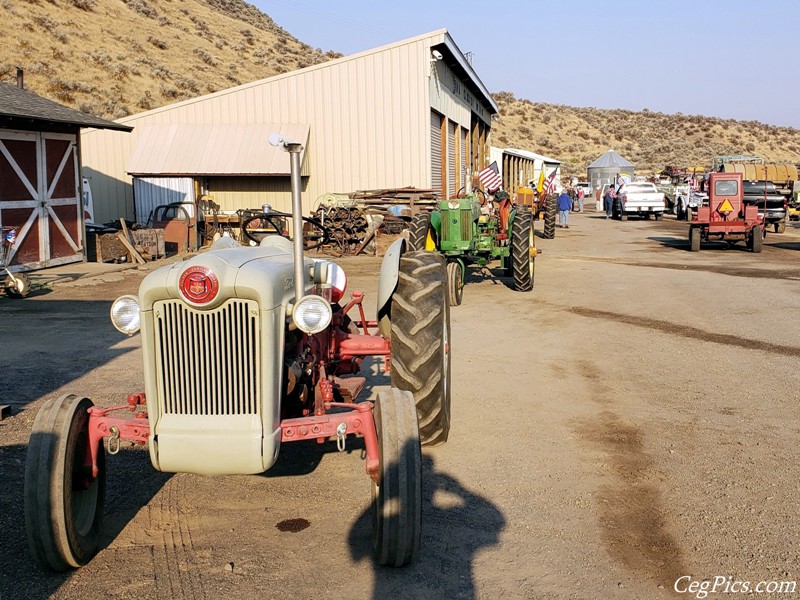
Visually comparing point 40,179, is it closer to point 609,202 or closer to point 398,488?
point 398,488

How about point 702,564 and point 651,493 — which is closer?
point 702,564

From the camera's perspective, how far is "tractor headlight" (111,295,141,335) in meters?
3.93

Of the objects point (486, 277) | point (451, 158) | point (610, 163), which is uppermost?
point (610, 163)

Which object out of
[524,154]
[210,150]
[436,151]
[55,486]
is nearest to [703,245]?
[436,151]

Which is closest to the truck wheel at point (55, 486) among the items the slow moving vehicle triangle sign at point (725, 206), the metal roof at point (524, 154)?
the slow moving vehicle triangle sign at point (725, 206)

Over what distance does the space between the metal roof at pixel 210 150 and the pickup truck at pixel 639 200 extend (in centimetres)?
1782

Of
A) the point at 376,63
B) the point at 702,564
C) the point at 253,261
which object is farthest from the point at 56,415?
the point at 376,63

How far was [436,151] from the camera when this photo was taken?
24438mm

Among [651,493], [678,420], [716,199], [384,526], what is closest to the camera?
[384,526]

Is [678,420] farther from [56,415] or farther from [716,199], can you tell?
[716,199]

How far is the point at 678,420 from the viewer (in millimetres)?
6336

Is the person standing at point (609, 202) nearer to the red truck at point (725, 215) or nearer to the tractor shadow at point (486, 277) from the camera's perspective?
the red truck at point (725, 215)

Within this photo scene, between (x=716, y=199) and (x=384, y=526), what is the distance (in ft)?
64.2

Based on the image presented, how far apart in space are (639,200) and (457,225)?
24186 millimetres
